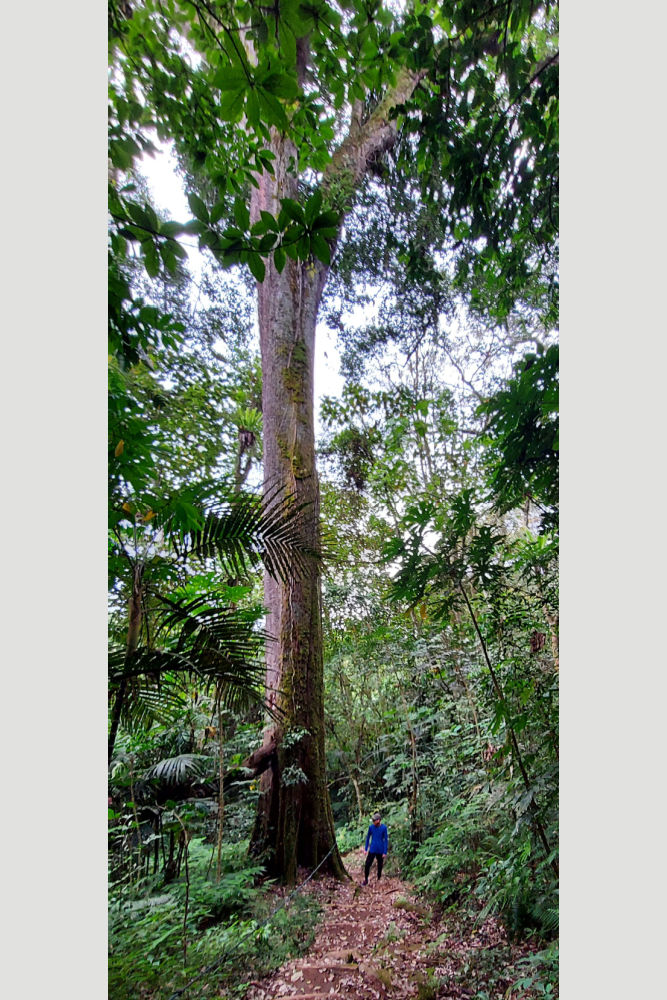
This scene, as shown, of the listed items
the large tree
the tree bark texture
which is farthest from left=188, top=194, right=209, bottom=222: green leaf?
the tree bark texture

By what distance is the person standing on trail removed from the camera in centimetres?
152

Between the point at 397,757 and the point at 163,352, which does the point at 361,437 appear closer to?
the point at 163,352

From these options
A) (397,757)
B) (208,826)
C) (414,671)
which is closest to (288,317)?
(414,671)

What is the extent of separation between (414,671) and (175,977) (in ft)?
3.60

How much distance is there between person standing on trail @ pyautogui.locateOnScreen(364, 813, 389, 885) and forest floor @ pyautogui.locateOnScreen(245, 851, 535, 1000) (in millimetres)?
79

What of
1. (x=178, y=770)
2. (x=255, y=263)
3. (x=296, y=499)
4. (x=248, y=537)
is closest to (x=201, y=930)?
(x=178, y=770)

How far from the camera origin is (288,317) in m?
1.71

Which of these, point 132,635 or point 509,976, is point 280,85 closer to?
point 132,635

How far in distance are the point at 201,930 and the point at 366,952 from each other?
1.72 ft

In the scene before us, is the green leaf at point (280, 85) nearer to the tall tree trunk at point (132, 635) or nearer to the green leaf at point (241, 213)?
the green leaf at point (241, 213)

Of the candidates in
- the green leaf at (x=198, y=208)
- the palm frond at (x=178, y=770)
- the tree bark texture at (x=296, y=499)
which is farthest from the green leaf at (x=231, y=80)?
the palm frond at (x=178, y=770)

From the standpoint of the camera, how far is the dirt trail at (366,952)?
3.55 feet

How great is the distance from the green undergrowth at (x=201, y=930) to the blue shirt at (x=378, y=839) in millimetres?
348

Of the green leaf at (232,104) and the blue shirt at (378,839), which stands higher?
the green leaf at (232,104)
